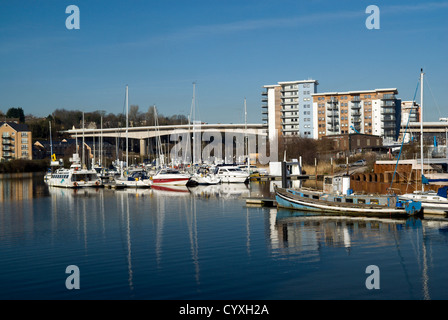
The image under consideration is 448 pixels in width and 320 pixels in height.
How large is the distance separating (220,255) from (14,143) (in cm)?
13655

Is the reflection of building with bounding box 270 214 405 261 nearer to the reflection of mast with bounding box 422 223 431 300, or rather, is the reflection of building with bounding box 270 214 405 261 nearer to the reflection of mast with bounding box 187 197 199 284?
the reflection of mast with bounding box 422 223 431 300

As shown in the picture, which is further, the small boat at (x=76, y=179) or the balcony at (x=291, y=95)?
the balcony at (x=291, y=95)

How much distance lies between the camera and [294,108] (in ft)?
436

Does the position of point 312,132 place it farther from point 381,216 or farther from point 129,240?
point 129,240

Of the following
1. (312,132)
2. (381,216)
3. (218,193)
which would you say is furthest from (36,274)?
(312,132)

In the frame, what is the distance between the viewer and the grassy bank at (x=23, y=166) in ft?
417

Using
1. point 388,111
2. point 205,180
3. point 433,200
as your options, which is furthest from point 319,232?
point 388,111

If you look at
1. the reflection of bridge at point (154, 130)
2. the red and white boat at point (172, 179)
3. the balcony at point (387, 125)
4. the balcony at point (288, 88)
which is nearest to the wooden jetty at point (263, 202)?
the red and white boat at point (172, 179)

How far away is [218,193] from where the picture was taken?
188ft

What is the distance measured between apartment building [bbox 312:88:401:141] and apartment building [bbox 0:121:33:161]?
85.1 metres

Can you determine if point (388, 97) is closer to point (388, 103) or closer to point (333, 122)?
point (388, 103)

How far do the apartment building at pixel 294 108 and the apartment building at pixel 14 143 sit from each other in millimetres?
72603

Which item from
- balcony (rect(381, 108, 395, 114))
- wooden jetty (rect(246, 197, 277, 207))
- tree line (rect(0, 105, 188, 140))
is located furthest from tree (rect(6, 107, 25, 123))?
wooden jetty (rect(246, 197, 277, 207))

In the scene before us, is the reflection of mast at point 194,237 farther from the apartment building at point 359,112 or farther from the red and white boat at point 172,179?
the apartment building at point 359,112
